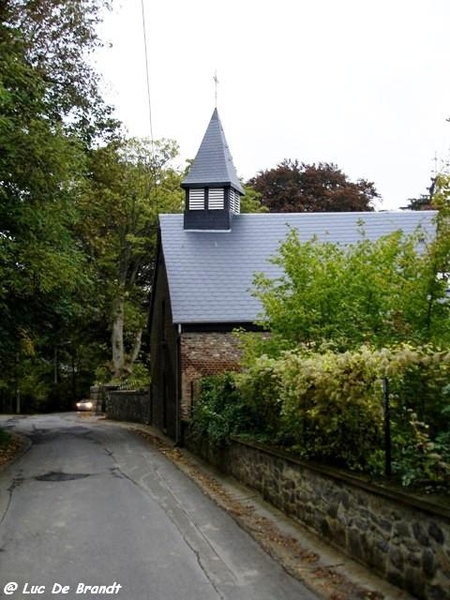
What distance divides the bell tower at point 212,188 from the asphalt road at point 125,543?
43.6 ft

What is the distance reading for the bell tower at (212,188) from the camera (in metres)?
24.7

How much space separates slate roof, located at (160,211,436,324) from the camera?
19922 mm

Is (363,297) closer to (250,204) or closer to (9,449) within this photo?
(9,449)

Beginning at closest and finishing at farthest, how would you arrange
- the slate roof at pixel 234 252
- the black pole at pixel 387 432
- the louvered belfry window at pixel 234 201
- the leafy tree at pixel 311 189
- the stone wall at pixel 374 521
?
the stone wall at pixel 374 521, the black pole at pixel 387 432, the slate roof at pixel 234 252, the louvered belfry window at pixel 234 201, the leafy tree at pixel 311 189

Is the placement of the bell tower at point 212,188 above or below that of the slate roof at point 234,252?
above

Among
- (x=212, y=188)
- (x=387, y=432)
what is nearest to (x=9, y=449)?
(x=212, y=188)

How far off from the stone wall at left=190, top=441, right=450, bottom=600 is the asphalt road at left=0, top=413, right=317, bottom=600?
787 millimetres

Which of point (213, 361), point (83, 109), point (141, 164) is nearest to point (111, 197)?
point (141, 164)

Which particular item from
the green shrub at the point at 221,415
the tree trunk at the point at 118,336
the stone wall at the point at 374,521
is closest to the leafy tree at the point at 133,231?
the tree trunk at the point at 118,336

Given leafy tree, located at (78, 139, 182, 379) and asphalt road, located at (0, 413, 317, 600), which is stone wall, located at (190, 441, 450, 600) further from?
leafy tree, located at (78, 139, 182, 379)

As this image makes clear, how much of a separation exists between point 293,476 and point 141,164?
30796mm

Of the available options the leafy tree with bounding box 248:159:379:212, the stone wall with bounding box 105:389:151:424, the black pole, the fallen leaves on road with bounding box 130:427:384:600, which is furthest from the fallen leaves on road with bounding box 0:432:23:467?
the leafy tree with bounding box 248:159:379:212

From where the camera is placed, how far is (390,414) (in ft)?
23.1

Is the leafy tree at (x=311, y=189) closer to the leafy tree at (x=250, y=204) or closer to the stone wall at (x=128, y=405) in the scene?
the leafy tree at (x=250, y=204)
